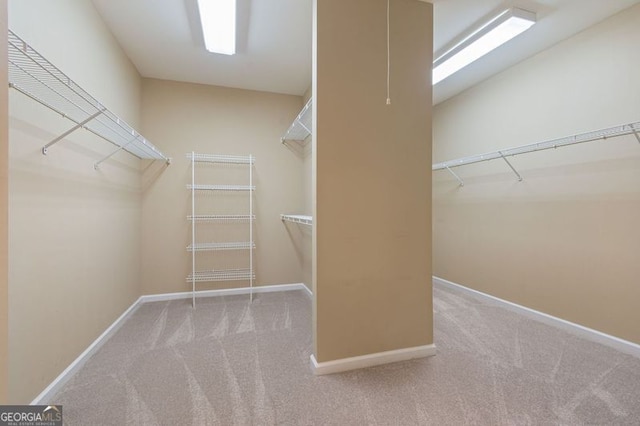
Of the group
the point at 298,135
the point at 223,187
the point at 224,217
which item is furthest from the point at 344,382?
the point at 298,135

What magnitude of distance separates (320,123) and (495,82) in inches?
96.4

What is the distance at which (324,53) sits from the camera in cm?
171

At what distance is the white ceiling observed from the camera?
1.98 meters

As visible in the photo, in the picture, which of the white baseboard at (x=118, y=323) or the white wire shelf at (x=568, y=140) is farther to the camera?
the white wire shelf at (x=568, y=140)

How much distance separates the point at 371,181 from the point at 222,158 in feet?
7.29

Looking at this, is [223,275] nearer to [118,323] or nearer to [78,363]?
[118,323]

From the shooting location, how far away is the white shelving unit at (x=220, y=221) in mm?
3219

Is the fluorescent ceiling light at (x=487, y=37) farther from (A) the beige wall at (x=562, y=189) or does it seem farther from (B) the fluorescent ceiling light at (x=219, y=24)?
(B) the fluorescent ceiling light at (x=219, y=24)

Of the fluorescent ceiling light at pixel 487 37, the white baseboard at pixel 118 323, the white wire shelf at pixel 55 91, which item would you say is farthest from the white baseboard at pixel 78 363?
the fluorescent ceiling light at pixel 487 37

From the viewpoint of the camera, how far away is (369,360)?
1.80 meters

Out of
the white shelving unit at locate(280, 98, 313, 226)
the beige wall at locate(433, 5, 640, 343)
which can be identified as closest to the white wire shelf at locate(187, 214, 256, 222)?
the white shelving unit at locate(280, 98, 313, 226)

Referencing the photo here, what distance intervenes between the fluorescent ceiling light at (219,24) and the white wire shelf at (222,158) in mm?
1160

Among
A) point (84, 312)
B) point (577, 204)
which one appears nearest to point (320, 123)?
point (84, 312)

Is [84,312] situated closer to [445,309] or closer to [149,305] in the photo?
[149,305]
